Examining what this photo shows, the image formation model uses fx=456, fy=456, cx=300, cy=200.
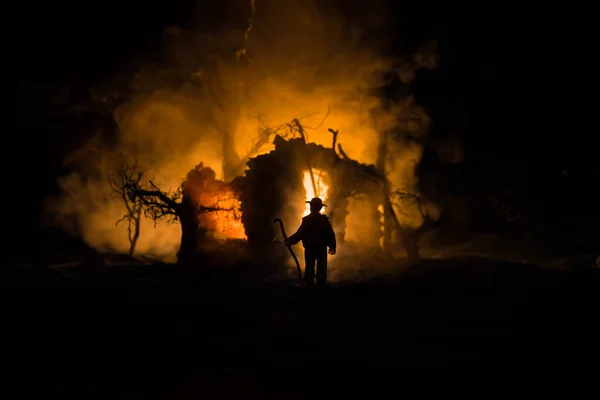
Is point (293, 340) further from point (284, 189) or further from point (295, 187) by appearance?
point (295, 187)

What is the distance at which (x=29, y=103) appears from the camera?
64.8 feet

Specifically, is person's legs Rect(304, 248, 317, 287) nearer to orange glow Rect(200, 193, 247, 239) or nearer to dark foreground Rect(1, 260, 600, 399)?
dark foreground Rect(1, 260, 600, 399)

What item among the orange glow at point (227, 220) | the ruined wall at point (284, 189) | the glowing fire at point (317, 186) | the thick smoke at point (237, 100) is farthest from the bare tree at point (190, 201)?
the thick smoke at point (237, 100)

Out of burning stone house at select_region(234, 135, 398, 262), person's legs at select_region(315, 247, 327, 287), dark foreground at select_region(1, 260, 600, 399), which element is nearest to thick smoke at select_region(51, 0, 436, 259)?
burning stone house at select_region(234, 135, 398, 262)

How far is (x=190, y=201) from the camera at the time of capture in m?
14.0

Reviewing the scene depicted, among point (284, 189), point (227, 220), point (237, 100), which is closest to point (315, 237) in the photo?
point (284, 189)

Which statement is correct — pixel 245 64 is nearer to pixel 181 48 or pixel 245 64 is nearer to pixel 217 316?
pixel 181 48

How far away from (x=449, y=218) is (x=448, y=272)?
915 cm

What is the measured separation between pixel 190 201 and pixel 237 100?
26.1ft

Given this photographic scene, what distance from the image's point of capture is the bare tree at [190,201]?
1362cm

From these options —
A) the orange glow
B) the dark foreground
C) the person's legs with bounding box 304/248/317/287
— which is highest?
the orange glow

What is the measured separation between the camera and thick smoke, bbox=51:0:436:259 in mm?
19109

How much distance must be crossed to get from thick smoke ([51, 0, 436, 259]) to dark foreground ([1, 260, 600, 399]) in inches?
378

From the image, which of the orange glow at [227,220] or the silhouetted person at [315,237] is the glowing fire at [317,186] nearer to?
the orange glow at [227,220]
